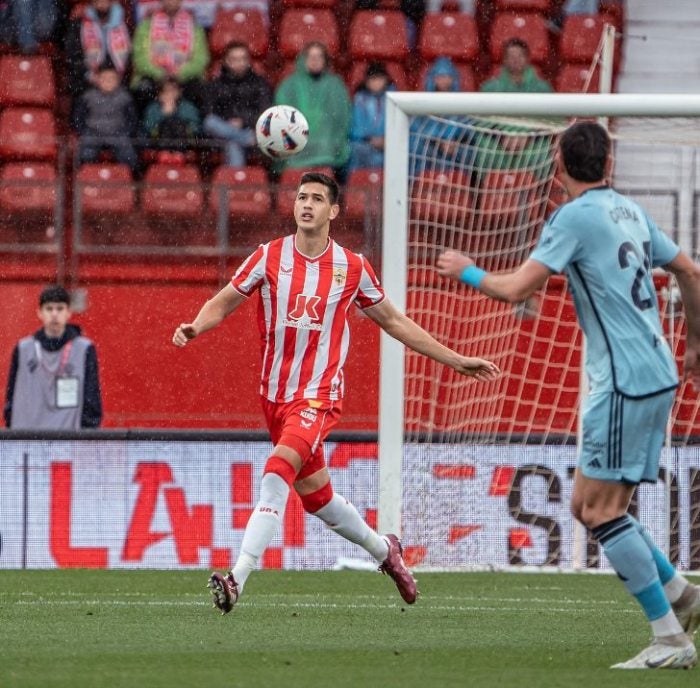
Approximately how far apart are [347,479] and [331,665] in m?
5.34

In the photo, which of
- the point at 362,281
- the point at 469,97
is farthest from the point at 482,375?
the point at 469,97

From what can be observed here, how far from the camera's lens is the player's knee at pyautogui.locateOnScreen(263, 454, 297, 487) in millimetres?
7125

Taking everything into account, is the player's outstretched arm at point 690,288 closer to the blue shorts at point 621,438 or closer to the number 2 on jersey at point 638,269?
the number 2 on jersey at point 638,269

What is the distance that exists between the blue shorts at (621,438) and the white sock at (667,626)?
0.49 meters

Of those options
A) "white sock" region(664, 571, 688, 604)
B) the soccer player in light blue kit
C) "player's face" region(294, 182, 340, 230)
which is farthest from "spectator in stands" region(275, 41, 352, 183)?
"white sock" region(664, 571, 688, 604)

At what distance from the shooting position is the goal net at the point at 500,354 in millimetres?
10055

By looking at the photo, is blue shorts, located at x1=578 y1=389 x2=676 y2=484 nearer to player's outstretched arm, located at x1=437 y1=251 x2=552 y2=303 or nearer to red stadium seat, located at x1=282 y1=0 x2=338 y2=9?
player's outstretched arm, located at x1=437 y1=251 x2=552 y2=303

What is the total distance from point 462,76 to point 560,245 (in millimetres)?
10546

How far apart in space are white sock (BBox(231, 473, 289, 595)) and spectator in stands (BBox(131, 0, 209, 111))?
8580 millimetres

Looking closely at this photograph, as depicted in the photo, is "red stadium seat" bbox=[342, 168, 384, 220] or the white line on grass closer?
the white line on grass

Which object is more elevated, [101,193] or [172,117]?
[172,117]

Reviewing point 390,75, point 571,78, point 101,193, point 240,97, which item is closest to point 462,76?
point 390,75

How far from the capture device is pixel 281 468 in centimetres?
713

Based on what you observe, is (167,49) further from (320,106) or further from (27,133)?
(320,106)
